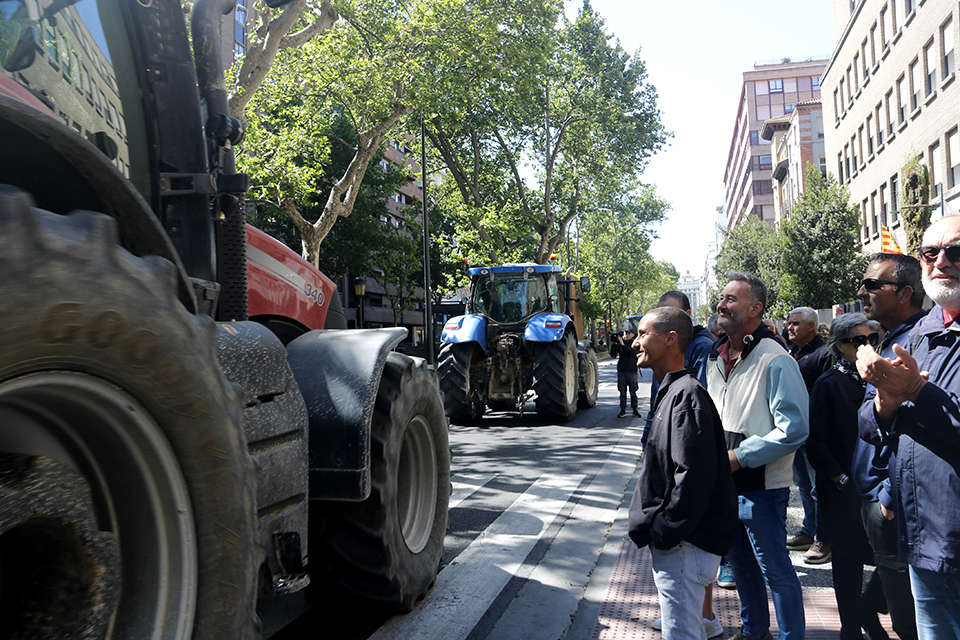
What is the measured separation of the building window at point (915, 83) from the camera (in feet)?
83.1

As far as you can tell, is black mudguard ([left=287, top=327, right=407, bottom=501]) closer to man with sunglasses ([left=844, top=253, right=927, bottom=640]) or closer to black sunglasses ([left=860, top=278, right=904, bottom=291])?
man with sunglasses ([left=844, top=253, right=927, bottom=640])

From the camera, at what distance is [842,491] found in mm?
3535

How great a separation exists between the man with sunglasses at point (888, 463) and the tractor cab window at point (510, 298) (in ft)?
32.8

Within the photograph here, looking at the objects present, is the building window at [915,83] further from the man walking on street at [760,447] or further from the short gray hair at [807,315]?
the man walking on street at [760,447]

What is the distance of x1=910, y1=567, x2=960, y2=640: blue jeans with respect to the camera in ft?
7.60

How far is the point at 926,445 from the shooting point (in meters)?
2.25

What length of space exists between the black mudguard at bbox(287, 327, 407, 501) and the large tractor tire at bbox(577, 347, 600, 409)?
415 inches

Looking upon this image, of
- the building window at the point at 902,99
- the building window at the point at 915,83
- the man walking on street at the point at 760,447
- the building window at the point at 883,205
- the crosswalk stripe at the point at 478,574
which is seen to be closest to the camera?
the man walking on street at the point at 760,447

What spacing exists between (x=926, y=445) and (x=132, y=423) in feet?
7.09

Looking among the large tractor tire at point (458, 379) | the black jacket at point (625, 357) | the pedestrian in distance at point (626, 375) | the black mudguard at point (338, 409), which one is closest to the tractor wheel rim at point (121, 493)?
the black mudguard at point (338, 409)

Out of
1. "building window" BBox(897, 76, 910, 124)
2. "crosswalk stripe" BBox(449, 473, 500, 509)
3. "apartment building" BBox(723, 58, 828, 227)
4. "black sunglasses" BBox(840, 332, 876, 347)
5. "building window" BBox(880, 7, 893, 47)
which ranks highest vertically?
"apartment building" BBox(723, 58, 828, 227)

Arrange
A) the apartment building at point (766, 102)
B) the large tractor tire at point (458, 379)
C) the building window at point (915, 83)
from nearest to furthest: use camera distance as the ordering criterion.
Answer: the large tractor tire at point (458, 379) < the building window at point (915, 83) < the apartment building at point (766, 102)

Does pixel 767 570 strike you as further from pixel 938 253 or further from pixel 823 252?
pixel 823 252

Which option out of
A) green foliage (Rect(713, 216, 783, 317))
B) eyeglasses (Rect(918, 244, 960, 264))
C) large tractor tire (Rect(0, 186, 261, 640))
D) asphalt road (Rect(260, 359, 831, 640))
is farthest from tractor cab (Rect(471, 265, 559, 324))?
green foliage (Rect(713, 216, 783, 317))
